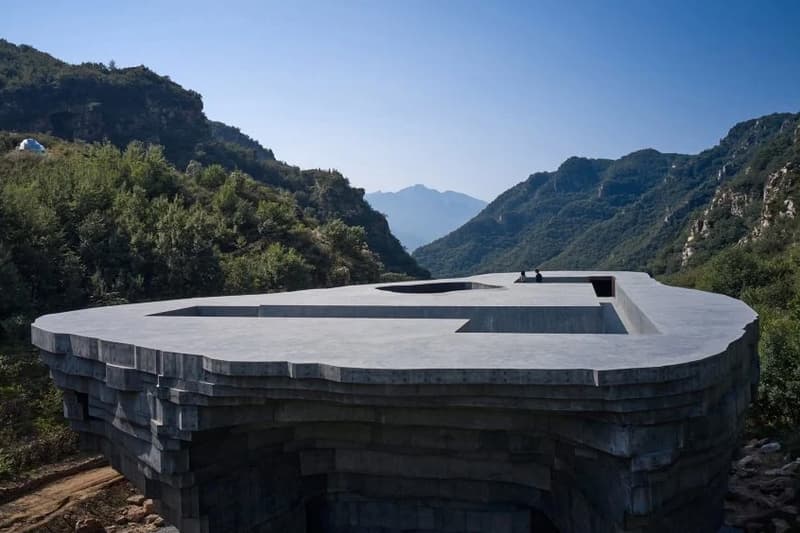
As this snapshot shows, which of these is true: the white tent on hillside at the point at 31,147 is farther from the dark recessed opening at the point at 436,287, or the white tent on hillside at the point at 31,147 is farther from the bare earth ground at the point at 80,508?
the dark recessed opening at the point at 436,287

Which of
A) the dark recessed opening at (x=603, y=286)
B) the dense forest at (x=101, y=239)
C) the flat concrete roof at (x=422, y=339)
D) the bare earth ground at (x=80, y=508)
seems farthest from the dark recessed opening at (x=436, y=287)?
the dense forest at (x=101, y=239)

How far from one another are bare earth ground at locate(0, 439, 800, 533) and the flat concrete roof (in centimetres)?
264

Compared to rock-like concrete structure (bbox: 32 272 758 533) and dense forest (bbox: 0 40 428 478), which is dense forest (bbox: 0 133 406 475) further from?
rock-like concrete structure (bbox: 32 272 758 533)

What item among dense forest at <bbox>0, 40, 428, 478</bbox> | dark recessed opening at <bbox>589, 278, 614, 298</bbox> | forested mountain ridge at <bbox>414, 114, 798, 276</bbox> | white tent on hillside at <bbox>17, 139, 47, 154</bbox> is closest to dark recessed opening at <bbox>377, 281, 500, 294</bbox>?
dark recessed opening at <bbox>589, 278, 614, 298</bbox>

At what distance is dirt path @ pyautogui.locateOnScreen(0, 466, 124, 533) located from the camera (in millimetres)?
9438

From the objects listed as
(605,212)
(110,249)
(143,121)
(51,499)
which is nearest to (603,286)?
(51,499)

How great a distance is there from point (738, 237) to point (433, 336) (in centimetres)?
4035

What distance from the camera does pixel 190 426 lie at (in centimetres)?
525

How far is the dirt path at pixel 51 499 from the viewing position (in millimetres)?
9438

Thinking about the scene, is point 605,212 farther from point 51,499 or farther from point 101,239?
point 51,499

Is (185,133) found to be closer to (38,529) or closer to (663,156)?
(38,529)

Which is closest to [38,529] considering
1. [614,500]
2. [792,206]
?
[614,500]

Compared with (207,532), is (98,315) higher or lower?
higher

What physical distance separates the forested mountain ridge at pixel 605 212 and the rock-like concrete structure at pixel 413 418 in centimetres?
4147
